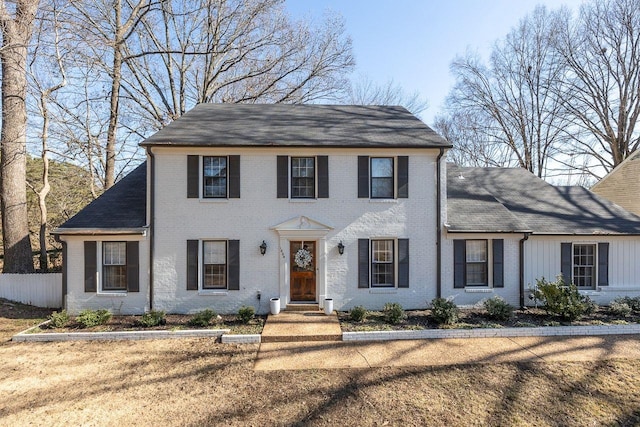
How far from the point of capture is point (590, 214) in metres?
12.2

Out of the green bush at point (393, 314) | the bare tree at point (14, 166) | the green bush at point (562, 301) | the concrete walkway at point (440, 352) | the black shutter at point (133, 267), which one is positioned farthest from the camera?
the bare tree at point (14, 166)

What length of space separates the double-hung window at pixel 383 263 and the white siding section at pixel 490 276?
1.67 metres

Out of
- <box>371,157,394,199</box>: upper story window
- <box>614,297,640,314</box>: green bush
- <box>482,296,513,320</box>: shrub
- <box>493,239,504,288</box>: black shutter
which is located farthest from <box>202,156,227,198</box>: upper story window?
<box>614,297,640,314</box>: green bush

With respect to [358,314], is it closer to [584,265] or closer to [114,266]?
[114,266]

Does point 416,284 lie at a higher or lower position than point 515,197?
lower

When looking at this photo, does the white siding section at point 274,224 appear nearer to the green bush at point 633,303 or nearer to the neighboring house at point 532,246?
the neighboring house at point 532,246

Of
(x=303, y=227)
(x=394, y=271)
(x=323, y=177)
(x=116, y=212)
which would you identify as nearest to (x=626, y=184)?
(x=394, y=271)

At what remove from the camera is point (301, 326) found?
29.1 ft

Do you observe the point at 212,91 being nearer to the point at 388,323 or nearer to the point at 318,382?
the point at 388,323

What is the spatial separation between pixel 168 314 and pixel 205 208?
3458 mm

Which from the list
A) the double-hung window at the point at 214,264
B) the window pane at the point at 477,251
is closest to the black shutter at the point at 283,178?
the double-hung window at the point at 214,264

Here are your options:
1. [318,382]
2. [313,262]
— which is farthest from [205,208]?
[318,382]

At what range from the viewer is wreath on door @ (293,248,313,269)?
1016 cm

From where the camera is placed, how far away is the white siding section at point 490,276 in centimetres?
1038
